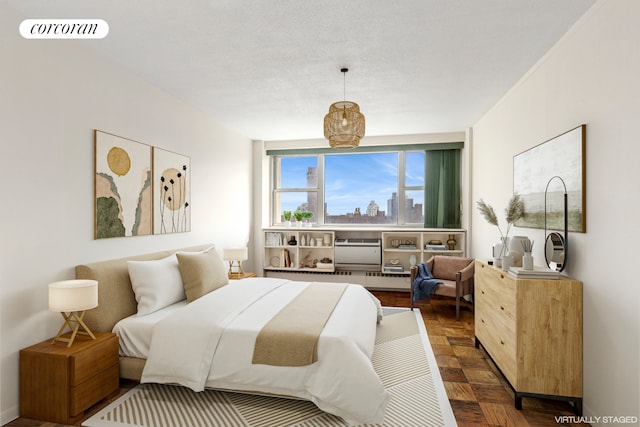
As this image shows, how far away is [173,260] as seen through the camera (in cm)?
334

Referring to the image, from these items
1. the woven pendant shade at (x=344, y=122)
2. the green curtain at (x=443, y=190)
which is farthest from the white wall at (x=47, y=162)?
the green curtain at (x=443, y=190)

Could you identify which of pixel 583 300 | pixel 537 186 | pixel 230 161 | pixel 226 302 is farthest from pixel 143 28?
pixel 583 300

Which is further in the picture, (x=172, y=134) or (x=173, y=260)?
(x=172, y=134)

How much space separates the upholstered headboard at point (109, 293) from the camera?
263 cm

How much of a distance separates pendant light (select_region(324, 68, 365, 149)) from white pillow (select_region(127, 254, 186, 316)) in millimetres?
2013

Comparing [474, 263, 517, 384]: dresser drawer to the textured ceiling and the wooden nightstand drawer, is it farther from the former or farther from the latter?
the wooden nightstand drawer

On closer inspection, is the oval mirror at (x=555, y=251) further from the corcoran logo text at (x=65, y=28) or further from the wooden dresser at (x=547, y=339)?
the corcoran logo text at (x=65, y=28)

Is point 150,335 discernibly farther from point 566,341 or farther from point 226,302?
point 566,341

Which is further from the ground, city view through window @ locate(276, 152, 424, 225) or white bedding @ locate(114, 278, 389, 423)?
city view through window @ locate(276, 152, 424, 225)

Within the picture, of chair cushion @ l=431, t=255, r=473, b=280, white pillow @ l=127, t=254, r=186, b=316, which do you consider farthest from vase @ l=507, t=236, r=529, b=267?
white pillow @ l=127, t=254, r=186, b=316

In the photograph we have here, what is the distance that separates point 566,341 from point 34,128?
385 cm

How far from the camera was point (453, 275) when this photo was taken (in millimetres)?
4848

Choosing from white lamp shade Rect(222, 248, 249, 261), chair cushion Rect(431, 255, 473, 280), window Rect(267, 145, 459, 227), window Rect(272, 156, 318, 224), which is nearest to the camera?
white lamp shade Rect(222, 248, 249, 261)

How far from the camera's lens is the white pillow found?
2.89 metres
